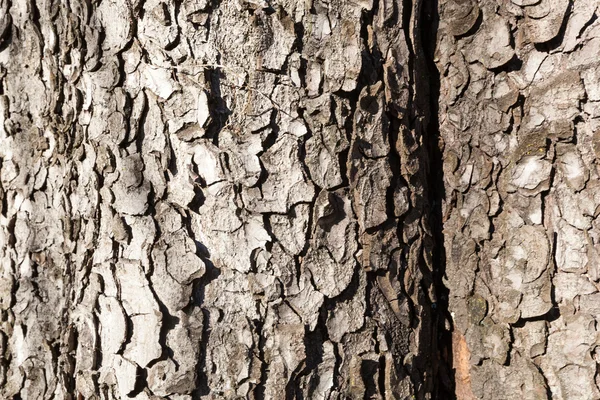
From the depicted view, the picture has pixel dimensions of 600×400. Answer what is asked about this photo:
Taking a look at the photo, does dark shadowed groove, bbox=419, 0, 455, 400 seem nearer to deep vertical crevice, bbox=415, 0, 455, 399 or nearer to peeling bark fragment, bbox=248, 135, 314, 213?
deep vertical crevice, bbox=415, 0, 455, 399

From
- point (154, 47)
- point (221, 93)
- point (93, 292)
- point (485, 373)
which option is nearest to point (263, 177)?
point (221, 93)

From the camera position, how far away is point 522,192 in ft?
4.19

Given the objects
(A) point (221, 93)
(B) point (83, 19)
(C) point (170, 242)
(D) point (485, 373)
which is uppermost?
(B) point (83, 19)

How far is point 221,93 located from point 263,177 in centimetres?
19

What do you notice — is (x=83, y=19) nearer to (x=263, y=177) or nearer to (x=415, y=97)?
(x=263, y=177)

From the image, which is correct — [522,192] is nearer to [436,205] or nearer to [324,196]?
[436,205]

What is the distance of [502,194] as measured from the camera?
1.30 m

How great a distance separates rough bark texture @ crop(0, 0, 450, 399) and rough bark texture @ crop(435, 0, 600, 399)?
2 centimetres

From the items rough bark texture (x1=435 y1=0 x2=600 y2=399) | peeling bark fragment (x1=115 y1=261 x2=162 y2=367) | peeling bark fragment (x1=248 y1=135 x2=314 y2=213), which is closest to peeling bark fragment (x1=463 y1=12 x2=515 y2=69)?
rough bark texture (x1=435 y1=0 x2=600 y2=399)

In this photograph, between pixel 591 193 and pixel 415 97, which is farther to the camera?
pixel 415 97

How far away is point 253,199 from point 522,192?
56 cm

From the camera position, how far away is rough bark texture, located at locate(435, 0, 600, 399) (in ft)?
4.04

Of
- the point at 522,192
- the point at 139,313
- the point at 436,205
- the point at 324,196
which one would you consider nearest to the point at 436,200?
the point at 436,205

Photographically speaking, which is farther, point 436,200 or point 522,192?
point 436,200
